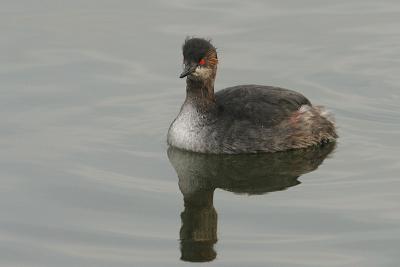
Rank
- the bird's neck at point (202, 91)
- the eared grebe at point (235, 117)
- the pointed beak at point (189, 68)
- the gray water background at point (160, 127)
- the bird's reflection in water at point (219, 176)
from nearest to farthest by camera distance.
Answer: the gray water background at point (160, 127)
the bird's reflection in water at point (219, 176)
the pointed beak at point (189, 68)
the eared grebe at point (235, 117)
the bird's neck at point (202, 91)

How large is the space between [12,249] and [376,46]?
795cm

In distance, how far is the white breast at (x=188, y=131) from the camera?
14367 mm

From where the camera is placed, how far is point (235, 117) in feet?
47.4

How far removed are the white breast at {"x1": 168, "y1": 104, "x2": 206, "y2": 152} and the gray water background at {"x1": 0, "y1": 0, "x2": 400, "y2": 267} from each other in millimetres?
236

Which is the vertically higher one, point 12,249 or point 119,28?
point 119,28

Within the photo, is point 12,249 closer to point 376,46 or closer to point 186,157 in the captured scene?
point 186,157

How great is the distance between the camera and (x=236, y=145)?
1430 centimetres

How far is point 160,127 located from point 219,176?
1.80 m

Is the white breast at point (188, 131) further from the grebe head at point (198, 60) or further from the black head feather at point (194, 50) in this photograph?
the black head feather at point (194, 50)

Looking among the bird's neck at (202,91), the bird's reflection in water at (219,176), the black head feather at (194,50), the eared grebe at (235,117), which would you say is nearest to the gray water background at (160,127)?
the bird's reflection in water at (219,176)

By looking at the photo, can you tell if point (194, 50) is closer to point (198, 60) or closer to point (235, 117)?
point (198, 60)

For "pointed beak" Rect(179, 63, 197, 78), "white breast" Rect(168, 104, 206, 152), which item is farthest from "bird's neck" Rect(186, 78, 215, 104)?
"pointed beak" Rect(179, 63, 197, 78)

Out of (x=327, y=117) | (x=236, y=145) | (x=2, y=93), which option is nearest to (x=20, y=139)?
(x=2, y=93)

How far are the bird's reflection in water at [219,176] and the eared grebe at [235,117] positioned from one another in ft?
0.42
